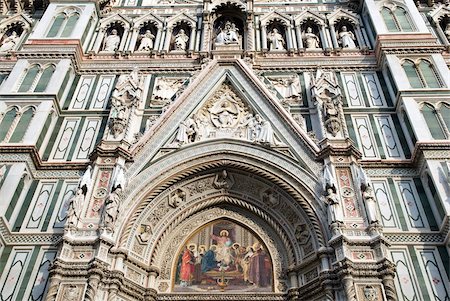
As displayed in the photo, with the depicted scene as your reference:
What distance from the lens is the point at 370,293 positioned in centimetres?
923

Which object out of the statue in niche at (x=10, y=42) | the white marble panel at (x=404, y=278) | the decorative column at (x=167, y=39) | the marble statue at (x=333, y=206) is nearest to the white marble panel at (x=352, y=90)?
the marble statue at (x=333, y=206)

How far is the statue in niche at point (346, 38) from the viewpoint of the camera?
1508cm

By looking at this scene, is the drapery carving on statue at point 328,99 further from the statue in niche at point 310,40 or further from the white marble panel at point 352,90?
the statue in niche at point 310,40

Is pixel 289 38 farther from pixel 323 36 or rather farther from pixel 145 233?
pixel 145 233

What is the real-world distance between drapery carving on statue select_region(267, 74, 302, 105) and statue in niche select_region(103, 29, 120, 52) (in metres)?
4.50

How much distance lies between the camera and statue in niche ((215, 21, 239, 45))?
14.7 meters

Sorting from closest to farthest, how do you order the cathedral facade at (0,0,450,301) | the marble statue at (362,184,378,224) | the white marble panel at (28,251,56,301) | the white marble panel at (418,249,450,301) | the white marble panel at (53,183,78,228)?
the white marble panel at (418,249,450,301) < the white marble panel at (28,251,56,301) < the cathedral facade at (0,0,450,301) < the marble statue at (362,184,378,224) < the white marble panel at (53,183,78,228)

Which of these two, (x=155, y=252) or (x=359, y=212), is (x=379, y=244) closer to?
(x=359, y=212)

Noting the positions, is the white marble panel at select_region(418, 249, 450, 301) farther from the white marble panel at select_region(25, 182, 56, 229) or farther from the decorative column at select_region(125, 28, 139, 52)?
the decorative column at select_region(125, 28, 139, 52)

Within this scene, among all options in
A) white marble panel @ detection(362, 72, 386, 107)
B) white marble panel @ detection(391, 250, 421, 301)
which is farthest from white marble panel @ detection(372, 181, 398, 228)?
white marble panel @ detection(362, 72, 386, 107)

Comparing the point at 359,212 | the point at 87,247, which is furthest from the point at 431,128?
the point at 87,247

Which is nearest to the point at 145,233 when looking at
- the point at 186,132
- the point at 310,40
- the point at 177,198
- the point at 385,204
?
the point at 177,198

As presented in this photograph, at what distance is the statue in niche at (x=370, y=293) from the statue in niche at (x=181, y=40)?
8541mm

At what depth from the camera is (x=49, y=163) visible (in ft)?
39.2
